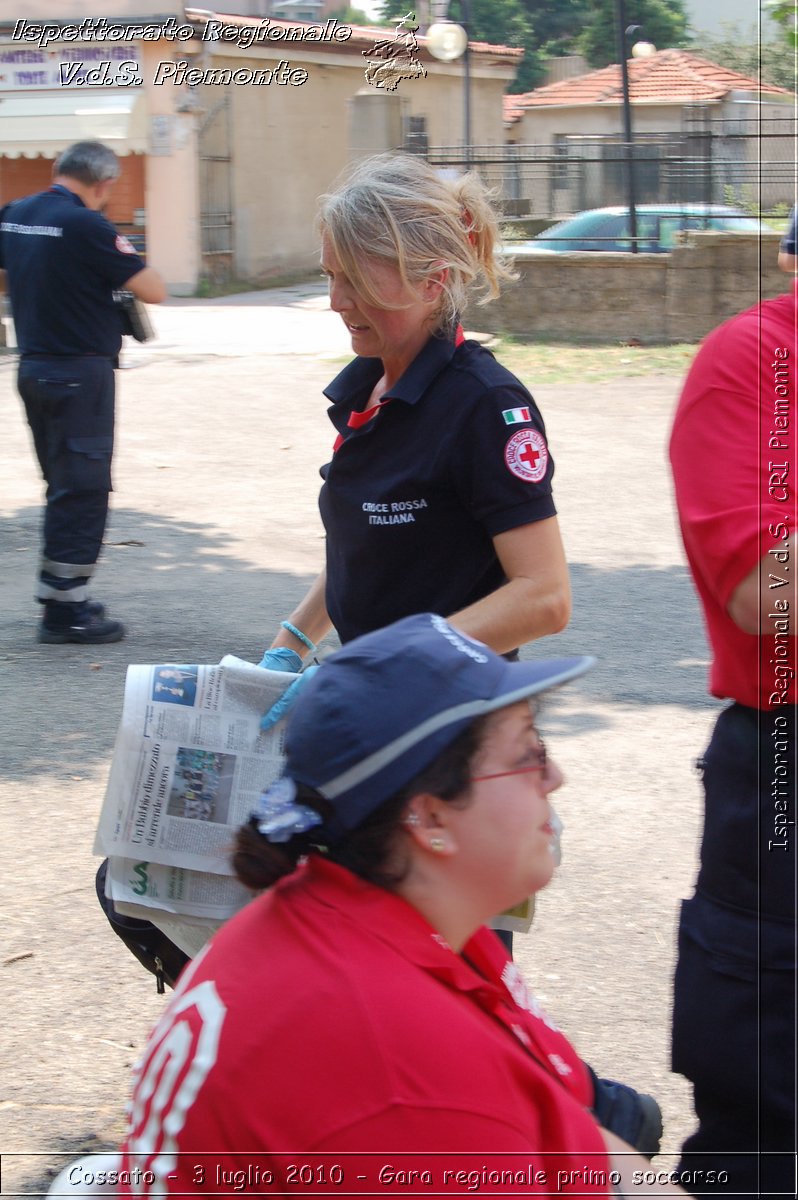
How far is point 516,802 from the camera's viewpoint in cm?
163

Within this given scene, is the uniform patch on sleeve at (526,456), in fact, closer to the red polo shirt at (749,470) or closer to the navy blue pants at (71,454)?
the red polo shirt at (749,470)

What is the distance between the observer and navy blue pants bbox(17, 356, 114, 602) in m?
5.97

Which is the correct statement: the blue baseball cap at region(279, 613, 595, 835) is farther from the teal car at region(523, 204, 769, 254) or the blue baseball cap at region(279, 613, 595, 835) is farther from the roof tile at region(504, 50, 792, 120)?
the roof tile at region(504, 50, 792, 120)

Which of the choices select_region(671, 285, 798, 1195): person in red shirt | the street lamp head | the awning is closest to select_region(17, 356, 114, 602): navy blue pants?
select_region(671, 285, 798, 1195): person in red shirt

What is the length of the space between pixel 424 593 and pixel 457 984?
103 cm

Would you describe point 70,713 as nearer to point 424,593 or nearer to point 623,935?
point 623,935

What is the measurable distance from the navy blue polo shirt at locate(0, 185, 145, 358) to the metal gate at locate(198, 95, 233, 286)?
1873 cm

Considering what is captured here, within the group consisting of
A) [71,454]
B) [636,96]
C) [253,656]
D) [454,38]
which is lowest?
[253,656]

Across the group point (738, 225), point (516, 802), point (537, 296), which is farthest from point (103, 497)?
point (738, 225)

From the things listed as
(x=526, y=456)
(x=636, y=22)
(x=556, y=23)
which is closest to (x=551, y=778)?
(x=526, y=456)

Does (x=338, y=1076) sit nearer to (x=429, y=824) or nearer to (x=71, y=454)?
(x=429, y=824)

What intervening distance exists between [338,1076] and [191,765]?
91 centimetres

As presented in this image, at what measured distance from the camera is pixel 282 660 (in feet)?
8.66

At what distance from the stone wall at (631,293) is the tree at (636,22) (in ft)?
79.5
